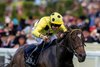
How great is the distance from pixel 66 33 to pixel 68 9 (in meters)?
9.09

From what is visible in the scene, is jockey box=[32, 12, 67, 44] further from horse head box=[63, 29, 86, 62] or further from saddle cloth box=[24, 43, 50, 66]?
horse head box=[63, 29, 86, 62]

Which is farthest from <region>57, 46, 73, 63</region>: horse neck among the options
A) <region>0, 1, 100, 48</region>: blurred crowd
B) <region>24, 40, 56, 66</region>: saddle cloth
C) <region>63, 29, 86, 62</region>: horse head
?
<region>0, 1, 100, 48</region>: blurred crowd

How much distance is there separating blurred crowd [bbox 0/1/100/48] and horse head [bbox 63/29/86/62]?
361 centimetres

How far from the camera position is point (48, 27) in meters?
10.2

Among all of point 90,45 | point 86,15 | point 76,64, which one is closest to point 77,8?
point 86,15

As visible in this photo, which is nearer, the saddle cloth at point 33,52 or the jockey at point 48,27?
the jockey at point 48,27

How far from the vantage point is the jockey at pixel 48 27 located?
999cm

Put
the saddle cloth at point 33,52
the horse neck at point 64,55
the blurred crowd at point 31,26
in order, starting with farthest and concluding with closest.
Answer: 1. the blurred crowd at point 31,26
2. the saddle cloth at point 33,52
3. the horse neck at point 64,55

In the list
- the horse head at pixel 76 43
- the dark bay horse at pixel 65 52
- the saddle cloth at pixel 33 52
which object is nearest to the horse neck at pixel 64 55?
the dark bay horse at pixel 65 52

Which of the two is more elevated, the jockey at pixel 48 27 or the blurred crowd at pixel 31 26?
the blurred crowd at pixel 31 26

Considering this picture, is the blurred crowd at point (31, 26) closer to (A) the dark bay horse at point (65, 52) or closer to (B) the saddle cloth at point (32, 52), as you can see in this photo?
(B) the saddle cloth at point (32, 52)

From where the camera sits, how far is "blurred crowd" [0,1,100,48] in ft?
47.1

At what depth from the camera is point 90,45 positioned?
12656 mm

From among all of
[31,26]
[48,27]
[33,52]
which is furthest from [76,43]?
[31,26]
